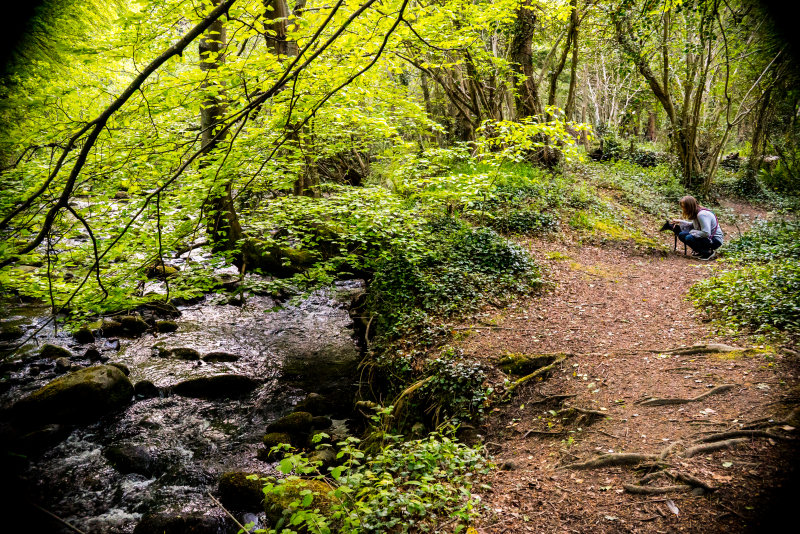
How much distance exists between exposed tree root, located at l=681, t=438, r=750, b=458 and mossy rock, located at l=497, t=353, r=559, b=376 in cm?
241

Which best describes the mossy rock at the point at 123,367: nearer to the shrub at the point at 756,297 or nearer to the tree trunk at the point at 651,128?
the shrub at the point at 756,297

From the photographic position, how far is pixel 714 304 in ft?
20.3

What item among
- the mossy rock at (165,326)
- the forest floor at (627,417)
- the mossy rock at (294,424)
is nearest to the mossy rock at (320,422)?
the mossy rock at (294,424)

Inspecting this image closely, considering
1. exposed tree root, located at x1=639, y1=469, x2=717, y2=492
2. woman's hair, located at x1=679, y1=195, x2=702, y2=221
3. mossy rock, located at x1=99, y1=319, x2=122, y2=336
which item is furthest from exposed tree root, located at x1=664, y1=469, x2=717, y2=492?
mossy rock, located at x1=99, y1=319, x2=122, y2=336

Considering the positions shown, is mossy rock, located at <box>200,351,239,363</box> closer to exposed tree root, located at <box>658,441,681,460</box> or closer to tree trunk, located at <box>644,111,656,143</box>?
exposed tree root, located at <box>658,441,681,460</box>

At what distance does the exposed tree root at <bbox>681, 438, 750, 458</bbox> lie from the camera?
3.27 meters

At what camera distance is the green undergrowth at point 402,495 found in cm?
332

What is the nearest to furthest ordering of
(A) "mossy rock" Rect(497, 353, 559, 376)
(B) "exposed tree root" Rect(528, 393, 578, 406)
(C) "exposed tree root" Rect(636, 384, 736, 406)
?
(C) "exposed tree root" Rect(636, 384, 736, 406) < (B) "exposed tree root" Rect(528, 393, 578, 406) < (A) "mossy rock" Rect(497, 353, 559, 376)

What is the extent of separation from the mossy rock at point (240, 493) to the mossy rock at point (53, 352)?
6277 mm

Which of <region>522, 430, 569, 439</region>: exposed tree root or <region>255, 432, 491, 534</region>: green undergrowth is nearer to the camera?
<region>255, 432, 491, 534</region>: green undergrowth

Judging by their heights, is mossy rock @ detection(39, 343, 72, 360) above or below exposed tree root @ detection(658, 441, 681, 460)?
below

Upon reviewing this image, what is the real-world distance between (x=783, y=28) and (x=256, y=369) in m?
9.45

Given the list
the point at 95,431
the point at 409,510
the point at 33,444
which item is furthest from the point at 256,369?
the point at 409,510

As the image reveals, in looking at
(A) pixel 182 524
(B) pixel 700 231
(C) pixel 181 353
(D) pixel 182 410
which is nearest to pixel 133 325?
(C) pixel 181 353
